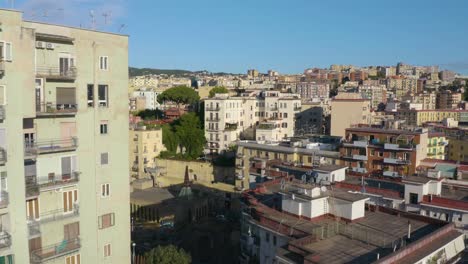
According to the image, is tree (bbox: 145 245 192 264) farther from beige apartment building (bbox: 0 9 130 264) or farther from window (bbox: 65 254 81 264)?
window (bbox: 65 254 81 264)

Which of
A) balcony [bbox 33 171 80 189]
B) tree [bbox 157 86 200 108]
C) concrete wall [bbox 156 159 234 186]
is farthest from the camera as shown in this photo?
tree [bbox 157 86 200 108]

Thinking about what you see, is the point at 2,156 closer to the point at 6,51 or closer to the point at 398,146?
the point at 6,51

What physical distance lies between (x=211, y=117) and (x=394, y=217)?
42268 millimetres

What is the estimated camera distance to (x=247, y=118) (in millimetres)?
68000

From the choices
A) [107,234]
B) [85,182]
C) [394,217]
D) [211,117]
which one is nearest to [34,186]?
[85,182]

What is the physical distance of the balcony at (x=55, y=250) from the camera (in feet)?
44.1

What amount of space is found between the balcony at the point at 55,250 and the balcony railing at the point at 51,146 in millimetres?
2750

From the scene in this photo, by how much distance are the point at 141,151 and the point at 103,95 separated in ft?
139

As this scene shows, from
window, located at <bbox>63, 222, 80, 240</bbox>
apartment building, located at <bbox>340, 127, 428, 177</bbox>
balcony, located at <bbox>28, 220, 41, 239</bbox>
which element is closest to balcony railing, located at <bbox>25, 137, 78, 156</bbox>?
balcony, located at <bbox>28, 220, 41, 239</bbox>

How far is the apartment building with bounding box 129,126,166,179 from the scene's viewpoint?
56.3 meters

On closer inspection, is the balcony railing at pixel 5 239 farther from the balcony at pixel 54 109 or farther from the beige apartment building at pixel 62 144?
the balcony at pixel 54 109

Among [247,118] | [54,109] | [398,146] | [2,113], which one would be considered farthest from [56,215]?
[247,118]

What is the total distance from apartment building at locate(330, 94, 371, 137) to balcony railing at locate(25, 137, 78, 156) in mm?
46709

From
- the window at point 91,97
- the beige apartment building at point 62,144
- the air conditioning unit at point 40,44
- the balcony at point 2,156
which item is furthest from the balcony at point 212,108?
the balcony at point 2,156
